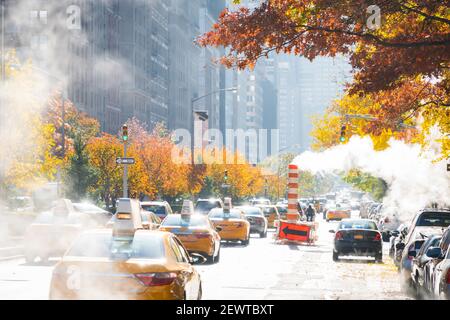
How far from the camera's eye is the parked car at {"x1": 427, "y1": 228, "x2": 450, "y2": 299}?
43.2 feet

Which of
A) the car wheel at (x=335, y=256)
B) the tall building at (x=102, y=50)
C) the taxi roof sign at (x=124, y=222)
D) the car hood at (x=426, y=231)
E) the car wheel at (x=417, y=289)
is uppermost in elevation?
the tall building at (x=102, y=50)

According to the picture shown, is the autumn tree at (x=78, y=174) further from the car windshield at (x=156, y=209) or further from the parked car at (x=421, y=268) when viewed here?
the parked car at (x=421, y=268)

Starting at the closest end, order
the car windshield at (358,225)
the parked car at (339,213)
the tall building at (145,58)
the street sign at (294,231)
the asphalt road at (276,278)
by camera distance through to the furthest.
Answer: the asphalt road at (276,278) → the car windshield at (358,225) → the street sign at (294,231) → the parked car at (339,213) → the tall building at (145,58)

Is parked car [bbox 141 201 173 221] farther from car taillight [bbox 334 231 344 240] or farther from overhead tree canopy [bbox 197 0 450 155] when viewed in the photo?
overhead tree canopy [bbox 197 0 450 155]

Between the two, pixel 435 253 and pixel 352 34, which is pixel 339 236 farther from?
pixel 435 253

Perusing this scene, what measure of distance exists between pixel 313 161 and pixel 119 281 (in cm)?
3827

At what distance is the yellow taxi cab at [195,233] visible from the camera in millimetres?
27328

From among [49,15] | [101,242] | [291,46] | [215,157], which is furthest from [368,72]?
[215,157]

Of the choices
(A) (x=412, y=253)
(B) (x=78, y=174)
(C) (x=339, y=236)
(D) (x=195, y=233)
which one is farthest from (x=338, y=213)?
(A) (x=412, y=253)

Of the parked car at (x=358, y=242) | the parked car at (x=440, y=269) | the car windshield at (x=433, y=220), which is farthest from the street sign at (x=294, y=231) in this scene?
the parked car at (x=440, y=269)

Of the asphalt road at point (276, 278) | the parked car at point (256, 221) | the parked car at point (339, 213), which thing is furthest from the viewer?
the parked car at point (339, 213)

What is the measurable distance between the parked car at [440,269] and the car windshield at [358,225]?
15450 mm

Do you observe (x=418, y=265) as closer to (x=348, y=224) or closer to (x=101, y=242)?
(x=101, y=242)

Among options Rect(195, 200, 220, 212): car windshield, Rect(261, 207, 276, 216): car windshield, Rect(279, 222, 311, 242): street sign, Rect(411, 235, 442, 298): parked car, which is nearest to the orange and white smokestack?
Rect(279, 222, 311, 242): street sign
